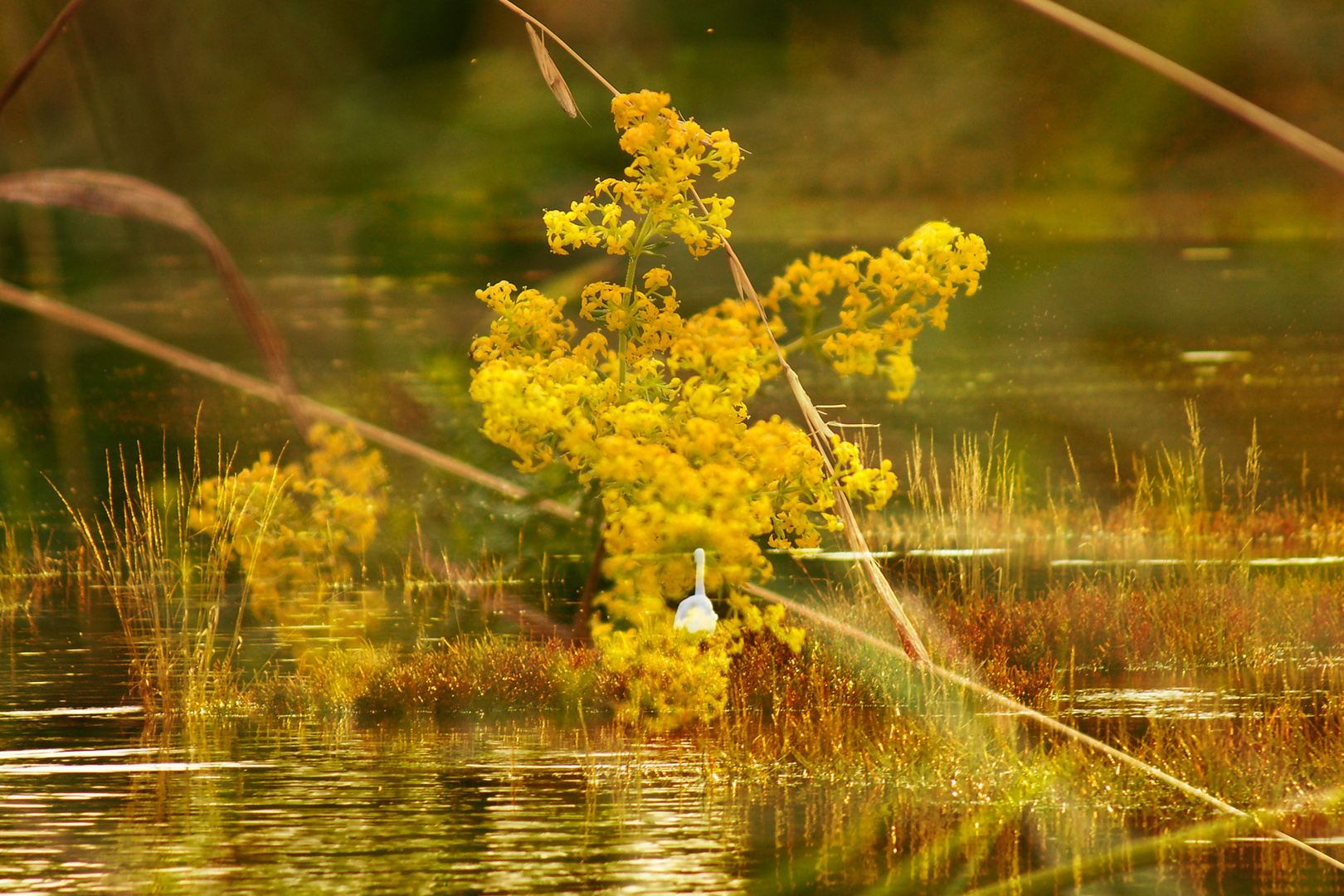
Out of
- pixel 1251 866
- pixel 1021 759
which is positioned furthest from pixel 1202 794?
pixel 1021 759

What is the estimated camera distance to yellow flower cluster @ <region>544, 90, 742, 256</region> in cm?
666

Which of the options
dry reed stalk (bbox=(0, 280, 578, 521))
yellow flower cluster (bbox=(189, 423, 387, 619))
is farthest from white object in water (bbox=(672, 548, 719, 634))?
yellow flower cluster (bbox=(189, 423, 387, 619))

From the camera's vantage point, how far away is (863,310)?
278 inches

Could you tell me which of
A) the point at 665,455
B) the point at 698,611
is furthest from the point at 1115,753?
the point at 665,455

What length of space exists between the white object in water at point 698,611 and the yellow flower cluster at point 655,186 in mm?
1509

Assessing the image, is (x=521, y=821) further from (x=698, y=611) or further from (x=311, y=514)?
(x=311, y=514)

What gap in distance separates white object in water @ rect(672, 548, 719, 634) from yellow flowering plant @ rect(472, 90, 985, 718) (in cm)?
9

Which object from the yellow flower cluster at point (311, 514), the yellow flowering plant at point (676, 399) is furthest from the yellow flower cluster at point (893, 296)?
the yellow flower cluster at point (311, 514)

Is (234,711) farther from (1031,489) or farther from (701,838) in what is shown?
→ (1031,489)

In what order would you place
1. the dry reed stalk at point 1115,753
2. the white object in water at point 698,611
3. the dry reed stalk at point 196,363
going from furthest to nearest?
the white object in water at point 698,611 → the dry reed stalk at point 196,363 → the dry reed stalk at point 1115,753

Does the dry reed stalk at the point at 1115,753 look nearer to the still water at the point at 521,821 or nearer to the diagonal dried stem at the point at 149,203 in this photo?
the still water at the point at 521,821

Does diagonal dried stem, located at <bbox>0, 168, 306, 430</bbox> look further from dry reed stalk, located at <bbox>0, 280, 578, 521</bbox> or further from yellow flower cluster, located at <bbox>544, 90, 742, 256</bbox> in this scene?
yellow flower cluster, located at <bbox>544, 90, 742, 256</bbox>

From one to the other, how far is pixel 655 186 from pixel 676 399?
1.03 m

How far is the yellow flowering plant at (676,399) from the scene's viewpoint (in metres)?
6.45
